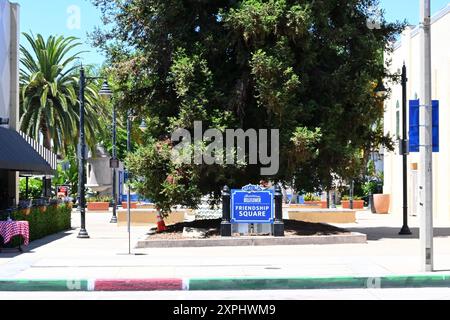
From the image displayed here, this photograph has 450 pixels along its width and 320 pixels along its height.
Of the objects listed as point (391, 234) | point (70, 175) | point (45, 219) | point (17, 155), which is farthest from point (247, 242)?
point (70, 175)

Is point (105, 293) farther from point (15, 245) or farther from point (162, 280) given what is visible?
point (15, 245)

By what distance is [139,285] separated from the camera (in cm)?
1426

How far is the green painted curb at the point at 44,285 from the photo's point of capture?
14.2m

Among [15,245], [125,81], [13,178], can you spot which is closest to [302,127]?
[125,81]

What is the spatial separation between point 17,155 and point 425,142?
1624 cm

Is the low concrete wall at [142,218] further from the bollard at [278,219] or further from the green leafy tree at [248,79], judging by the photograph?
the bollard at [278,219]

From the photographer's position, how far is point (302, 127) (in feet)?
84.1

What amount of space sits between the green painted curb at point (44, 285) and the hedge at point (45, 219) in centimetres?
805

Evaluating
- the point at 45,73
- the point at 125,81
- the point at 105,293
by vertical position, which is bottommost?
the point at 105,293

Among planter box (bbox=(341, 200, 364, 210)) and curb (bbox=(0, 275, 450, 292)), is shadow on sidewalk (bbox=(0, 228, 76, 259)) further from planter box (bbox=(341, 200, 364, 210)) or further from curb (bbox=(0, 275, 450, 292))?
planter box (bbox=(341, 200, 364, 210))

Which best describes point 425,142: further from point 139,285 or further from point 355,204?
point 355,204

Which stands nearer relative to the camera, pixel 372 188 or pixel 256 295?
→ pixel 256 295
